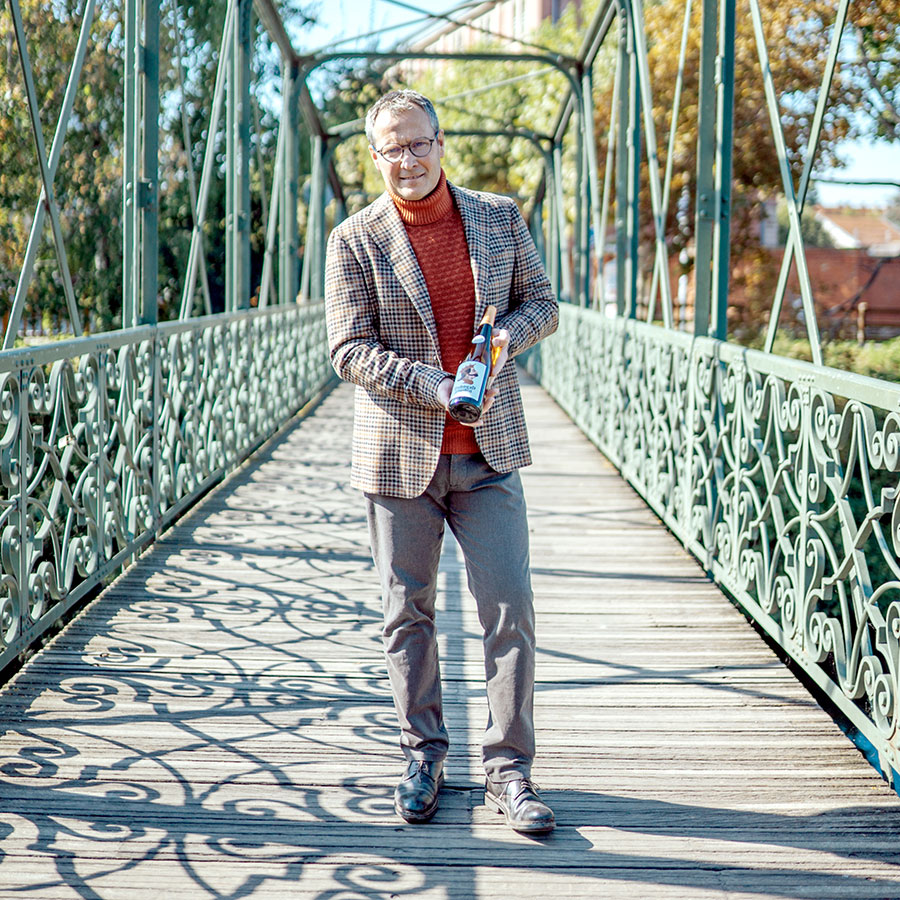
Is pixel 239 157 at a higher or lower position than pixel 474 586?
higher

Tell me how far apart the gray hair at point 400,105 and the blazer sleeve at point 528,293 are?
29 centimetres

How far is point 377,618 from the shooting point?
15.0 ft

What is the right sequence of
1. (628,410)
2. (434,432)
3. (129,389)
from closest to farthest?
(434,432) → (129,389) → (628,410)

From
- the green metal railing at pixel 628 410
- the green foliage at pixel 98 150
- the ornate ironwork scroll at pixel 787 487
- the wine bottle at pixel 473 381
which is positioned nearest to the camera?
the wine bottle at pixel 473 381

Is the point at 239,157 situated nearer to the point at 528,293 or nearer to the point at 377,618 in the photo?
the point at 377,618

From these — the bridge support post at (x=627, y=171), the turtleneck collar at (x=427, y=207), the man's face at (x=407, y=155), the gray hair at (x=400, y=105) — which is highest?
the bridge support post at (x=627, y=171)

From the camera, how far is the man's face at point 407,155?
2.57m

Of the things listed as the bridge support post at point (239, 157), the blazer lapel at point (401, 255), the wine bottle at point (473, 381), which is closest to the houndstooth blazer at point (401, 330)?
the blazer lapel at point (401, 255)

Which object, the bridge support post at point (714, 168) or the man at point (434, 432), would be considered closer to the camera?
the man at point (434, 432)

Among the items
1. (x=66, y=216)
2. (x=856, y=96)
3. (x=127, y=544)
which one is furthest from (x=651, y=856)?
(x=66, y=216)

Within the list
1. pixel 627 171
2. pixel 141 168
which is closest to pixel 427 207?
pixel 141 168

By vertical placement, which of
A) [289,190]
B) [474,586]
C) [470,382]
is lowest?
[474,586]

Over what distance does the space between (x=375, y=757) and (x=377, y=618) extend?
1.39 meters

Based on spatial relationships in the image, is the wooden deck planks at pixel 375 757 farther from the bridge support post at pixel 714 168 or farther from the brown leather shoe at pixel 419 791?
the bridge support post at pixel 714 168
